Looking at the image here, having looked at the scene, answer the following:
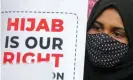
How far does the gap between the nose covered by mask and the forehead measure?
0.05 m

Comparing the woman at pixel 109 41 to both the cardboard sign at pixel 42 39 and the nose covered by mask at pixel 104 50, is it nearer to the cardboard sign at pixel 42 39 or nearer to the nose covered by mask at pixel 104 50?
the nose covered by mask at pixel 104 50

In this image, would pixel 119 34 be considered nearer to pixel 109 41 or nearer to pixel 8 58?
pixel 109 41

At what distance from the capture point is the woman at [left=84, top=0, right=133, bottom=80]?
929 millimetres

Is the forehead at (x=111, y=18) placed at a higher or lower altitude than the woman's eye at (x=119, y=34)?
higher

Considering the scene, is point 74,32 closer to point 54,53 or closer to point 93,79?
point 54,53

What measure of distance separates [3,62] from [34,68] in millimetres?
80

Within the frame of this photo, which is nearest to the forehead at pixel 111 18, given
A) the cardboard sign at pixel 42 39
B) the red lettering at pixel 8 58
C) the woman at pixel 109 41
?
the woman at pixel 109 41

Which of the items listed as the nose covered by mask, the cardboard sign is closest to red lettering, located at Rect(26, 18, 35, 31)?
the cardboard sign

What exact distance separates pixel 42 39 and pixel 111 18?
0.32 meters

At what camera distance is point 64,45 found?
68 cm

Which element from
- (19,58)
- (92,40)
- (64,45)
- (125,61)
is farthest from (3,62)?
(125,61)

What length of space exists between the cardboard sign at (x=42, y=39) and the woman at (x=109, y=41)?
25cm

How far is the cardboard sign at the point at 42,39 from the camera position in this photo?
67 cm

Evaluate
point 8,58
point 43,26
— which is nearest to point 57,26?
point 43,26
